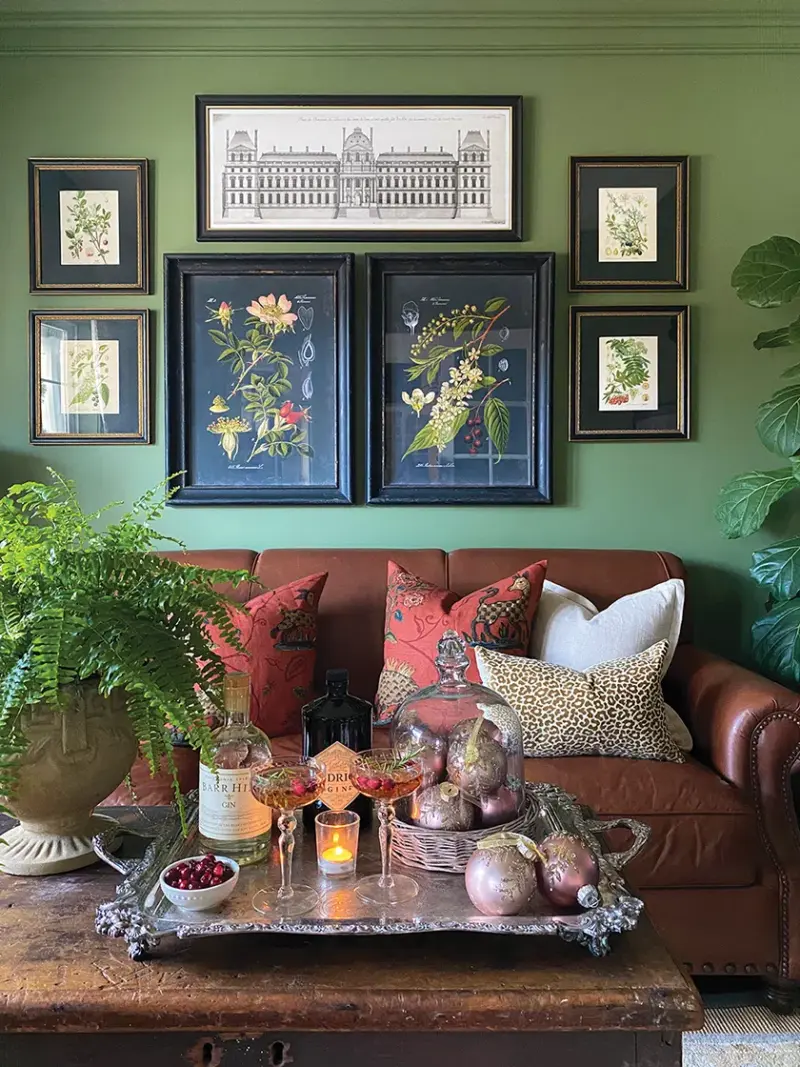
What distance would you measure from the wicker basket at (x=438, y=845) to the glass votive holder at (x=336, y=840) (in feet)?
0.23

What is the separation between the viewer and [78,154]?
8.83ft

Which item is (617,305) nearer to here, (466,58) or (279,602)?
(466,58)

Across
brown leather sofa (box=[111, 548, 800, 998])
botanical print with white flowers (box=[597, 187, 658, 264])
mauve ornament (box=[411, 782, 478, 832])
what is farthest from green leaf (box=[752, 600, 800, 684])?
mauve ornament (box=[411, 782, 478, 832])

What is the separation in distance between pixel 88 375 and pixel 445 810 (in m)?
2.18

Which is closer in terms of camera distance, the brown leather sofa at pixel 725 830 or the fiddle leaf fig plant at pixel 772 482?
the brown leather sofa at pixel 725 830

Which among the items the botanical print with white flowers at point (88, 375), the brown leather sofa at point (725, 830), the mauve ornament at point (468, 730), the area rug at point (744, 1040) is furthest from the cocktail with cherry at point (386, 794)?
the botanical print with white flowers at point (88, 375)

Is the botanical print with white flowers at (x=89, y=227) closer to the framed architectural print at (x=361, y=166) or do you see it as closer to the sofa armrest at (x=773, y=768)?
the framed architectural print at (x=361, y=166)

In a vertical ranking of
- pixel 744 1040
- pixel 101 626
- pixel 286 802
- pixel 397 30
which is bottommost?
pixel 744 1040

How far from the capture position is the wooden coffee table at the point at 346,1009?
83cm

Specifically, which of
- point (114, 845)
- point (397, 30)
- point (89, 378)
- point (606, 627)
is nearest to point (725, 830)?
point (606, 627)

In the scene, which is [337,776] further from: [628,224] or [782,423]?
[628,224]

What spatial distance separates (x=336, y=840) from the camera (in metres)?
1.08

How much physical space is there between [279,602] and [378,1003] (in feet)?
4.61

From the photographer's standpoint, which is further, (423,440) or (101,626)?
(423,440)
